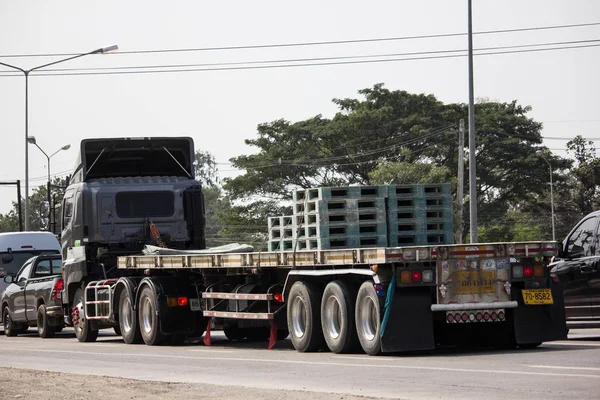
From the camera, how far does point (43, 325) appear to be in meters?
26.6

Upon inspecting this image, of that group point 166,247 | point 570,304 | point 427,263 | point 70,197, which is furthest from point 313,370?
point 70,197

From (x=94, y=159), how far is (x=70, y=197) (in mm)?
945

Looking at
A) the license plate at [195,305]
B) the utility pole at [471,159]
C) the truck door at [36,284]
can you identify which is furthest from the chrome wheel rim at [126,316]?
the utility pole at [471,159]

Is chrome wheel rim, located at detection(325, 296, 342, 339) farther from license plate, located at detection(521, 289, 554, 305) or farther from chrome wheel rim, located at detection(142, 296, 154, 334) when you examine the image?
chrome wheel rim, located at detection(142, 296, 154, 334)

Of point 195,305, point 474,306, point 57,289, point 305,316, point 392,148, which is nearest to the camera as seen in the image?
point 474,306

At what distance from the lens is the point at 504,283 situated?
1570 centimetres

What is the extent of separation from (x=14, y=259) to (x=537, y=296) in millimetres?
19400

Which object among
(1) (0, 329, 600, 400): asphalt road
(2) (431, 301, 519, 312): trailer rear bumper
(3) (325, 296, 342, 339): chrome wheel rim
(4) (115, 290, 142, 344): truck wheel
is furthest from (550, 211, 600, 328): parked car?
(4) (115, 290, 142, 344): truck wheel

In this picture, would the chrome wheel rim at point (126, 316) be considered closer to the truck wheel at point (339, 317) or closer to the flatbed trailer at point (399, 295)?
the flatbed trailer at point (399, 295)

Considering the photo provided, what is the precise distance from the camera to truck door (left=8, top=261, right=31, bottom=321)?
27969 millimetres

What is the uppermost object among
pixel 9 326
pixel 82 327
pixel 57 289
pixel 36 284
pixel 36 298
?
pixel 36 284

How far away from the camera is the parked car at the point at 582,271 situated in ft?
60.1

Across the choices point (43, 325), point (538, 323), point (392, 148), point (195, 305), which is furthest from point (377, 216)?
point (392, 148)

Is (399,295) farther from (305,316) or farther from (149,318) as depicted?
(149,318)
